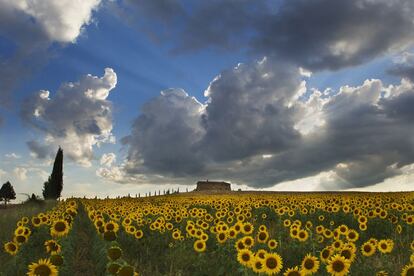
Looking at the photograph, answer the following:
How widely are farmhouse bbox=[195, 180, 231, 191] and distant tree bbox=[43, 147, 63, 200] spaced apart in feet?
63.4

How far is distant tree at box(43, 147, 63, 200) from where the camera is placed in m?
66.9

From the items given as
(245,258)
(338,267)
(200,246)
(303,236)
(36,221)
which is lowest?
(338,267)

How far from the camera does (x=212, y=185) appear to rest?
73.3 meters

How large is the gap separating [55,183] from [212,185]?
22.4 meters

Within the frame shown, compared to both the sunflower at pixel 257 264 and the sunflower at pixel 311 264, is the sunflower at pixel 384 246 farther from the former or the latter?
the sunflower at pixel 257 264

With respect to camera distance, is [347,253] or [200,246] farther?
[200,246]

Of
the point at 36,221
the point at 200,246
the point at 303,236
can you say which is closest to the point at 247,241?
the point at 200,246

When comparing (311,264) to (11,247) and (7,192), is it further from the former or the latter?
(7,192)

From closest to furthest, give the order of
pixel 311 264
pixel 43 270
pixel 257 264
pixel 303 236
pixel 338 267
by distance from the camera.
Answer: pixel 43 270 → pixel 338 267 → pixel 311 264 → pixel 257 264 → pixel 303 236

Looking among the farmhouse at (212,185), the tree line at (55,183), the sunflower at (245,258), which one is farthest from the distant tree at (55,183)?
the sunflower at (245,258)

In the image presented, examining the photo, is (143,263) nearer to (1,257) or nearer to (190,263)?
(190,263)

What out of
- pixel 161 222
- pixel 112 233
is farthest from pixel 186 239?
pixel 112 233

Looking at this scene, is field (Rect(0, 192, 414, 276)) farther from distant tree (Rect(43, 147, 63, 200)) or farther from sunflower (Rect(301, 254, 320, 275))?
distant tree (Rect(43, 147, 63, 200))

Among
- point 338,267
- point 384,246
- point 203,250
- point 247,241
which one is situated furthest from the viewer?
point 203,250
